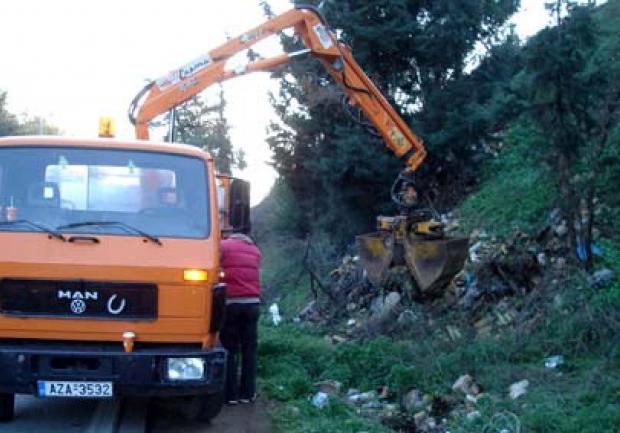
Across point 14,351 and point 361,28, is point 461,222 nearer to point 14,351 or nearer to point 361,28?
point 361,28

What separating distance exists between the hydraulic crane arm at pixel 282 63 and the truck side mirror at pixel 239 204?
365cm

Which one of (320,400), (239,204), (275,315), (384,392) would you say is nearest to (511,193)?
(275,315)

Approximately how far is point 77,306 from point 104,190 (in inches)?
40.3


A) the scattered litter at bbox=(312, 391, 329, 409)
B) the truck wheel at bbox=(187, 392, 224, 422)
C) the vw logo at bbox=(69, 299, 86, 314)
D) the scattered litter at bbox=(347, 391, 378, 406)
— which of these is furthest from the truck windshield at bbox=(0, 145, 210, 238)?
the scattered litter at bbox=(347, 391, 378, 406)

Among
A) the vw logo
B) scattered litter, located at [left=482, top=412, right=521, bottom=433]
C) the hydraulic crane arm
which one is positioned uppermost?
the hydraulic crane arm

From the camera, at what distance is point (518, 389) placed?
27.7 feet

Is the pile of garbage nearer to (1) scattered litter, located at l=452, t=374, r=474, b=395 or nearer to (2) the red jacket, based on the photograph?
(1) scattered litter, located at l=452, t=374, r=474, b=395

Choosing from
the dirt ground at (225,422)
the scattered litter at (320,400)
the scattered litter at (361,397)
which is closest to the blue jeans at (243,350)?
the dirt ground at (225,422)

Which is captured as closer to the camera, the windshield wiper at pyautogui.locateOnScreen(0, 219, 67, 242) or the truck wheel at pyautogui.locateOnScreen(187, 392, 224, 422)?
the windshield wiper at pyautogui.locateOnScreen(0, 219, 67, 242)

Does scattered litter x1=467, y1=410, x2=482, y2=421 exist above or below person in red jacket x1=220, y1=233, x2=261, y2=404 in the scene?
below

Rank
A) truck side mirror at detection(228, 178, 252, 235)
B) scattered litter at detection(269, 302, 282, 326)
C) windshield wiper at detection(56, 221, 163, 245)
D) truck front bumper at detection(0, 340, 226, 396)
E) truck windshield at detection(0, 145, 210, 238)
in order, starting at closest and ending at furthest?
truck front bumper at detection(0, 340, 226, 396), windshield wiper at detection(56, 221, 163, 245), truck windshield at detection(0, 145, 210, 238), truck side mirror at detection(228, 178, 252, 235), scattered litter at detection(269, 302, 282, 326)

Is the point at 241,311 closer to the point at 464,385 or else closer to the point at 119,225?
the point at 119,225

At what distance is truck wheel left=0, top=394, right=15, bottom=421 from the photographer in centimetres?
749

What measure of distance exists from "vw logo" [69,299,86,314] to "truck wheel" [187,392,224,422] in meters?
1.48
